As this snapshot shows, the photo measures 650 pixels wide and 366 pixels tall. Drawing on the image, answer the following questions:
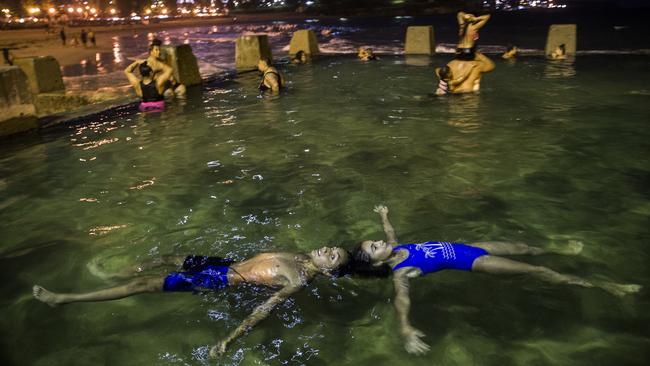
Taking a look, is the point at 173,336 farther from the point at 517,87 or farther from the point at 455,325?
the point at 517,87

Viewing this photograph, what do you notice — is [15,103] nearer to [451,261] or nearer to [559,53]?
[451,261]

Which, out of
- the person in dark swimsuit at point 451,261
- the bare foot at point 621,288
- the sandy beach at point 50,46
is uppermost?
the sandy beach at point 50,46

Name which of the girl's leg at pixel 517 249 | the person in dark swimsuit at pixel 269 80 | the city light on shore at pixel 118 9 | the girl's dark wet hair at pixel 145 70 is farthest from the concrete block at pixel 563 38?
the city light on shore at pixel 118 9

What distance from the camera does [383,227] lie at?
224 inches

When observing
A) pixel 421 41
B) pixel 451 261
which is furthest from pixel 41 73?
Answer: pixel 421 41

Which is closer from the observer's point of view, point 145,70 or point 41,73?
point 145,70

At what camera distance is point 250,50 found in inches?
816

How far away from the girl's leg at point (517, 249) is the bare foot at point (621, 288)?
2.26 feet

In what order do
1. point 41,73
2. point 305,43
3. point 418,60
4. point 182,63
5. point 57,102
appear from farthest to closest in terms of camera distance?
1. point 305,43
2. point 418,60
3. point 182,63
4. point 41,73
5. point 57,102

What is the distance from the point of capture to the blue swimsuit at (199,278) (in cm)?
453

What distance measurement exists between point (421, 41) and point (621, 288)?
69.5 ft

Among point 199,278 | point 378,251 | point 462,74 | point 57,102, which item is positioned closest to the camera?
point 378,251

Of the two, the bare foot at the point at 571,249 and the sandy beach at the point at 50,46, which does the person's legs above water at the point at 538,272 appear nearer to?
the bare foot at the point at 571,249

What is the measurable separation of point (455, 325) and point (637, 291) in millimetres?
1834
